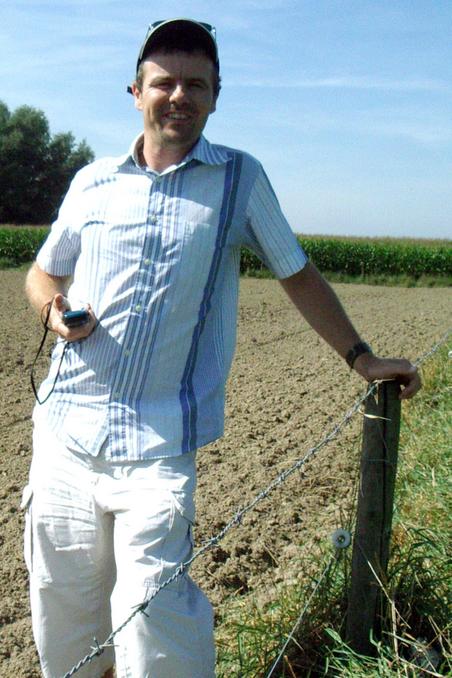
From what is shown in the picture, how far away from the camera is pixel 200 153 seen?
2.27 metres

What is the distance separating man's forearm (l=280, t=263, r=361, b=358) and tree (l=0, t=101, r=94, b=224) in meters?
50.6

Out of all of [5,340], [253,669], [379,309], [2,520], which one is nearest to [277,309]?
[379,309]

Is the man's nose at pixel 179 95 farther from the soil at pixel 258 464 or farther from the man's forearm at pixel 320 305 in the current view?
the soil at pixel 258 464

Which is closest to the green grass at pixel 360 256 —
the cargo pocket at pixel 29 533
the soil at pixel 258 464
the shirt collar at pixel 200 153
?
the soil at pixel 258 464

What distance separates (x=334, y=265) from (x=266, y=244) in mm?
27113

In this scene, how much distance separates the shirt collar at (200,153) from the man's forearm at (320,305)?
16.1 inches

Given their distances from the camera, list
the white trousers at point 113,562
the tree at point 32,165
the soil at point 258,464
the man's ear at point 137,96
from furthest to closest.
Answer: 1. the tree at point 32,165
2. the soil at point 258,464
3. the man's ear at point 137,96
4. the white trousers at point 113,562

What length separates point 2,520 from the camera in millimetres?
4539

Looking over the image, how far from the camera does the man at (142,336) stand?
7.18ft

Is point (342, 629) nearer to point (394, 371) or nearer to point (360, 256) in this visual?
point (394, 371)

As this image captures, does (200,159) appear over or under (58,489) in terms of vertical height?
over

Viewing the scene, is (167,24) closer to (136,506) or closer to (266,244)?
(266,244)

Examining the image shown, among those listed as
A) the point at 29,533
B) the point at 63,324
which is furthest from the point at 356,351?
the point at 29,533

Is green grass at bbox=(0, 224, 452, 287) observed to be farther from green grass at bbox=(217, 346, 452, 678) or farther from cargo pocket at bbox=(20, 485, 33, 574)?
cargo pocket at bbox=(20, 485, 33, 574)
